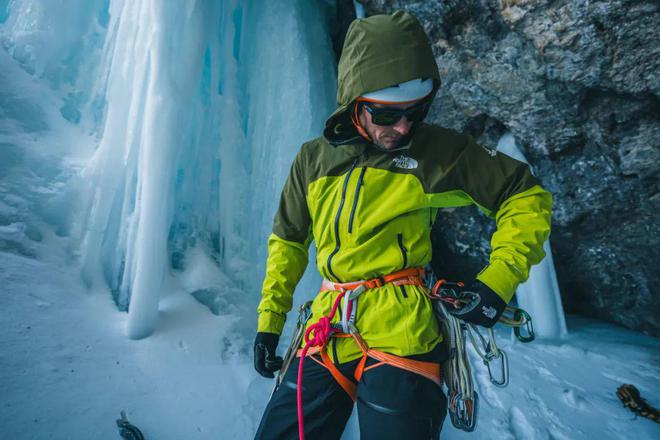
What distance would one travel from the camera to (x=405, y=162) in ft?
4.87

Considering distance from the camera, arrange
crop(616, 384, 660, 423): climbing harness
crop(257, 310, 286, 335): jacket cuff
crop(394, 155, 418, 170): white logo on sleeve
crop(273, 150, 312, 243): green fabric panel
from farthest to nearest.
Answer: crop(616, 384, 660, 423): climbing harness < crop(273, 150, 312, 243): green fabric panel < crop(257, 310, 286, 335): jacket cuff < crop(394, 155, 418, 170): white logo on sleeve

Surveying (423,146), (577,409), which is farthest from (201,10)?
(577,409)

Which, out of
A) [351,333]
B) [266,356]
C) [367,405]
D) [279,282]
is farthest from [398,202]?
[266,356]

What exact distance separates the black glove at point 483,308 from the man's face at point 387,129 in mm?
663

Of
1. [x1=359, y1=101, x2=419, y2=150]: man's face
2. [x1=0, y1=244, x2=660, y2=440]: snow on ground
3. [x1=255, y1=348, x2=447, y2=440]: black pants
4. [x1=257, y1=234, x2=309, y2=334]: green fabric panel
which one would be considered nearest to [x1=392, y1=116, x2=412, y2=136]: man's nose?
[x1=359, y1=101, x2=419, y2=150]: man's face

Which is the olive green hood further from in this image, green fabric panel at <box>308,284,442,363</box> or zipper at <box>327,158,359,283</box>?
green fabric panel at <box>308,284,442,363</box>

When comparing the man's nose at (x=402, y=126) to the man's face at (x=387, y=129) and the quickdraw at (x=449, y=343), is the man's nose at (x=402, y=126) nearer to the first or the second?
the man's face at (x=387, y=129)

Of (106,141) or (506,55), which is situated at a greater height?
(506,55)

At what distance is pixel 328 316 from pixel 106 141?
3.14 meters

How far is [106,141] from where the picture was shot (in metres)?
3.37

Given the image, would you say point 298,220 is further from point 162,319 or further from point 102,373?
point 162,319

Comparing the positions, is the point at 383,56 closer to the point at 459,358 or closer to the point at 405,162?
the point at 405,162

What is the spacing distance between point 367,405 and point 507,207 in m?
0.92

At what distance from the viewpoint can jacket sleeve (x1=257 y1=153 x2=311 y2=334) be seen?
1609 mm
